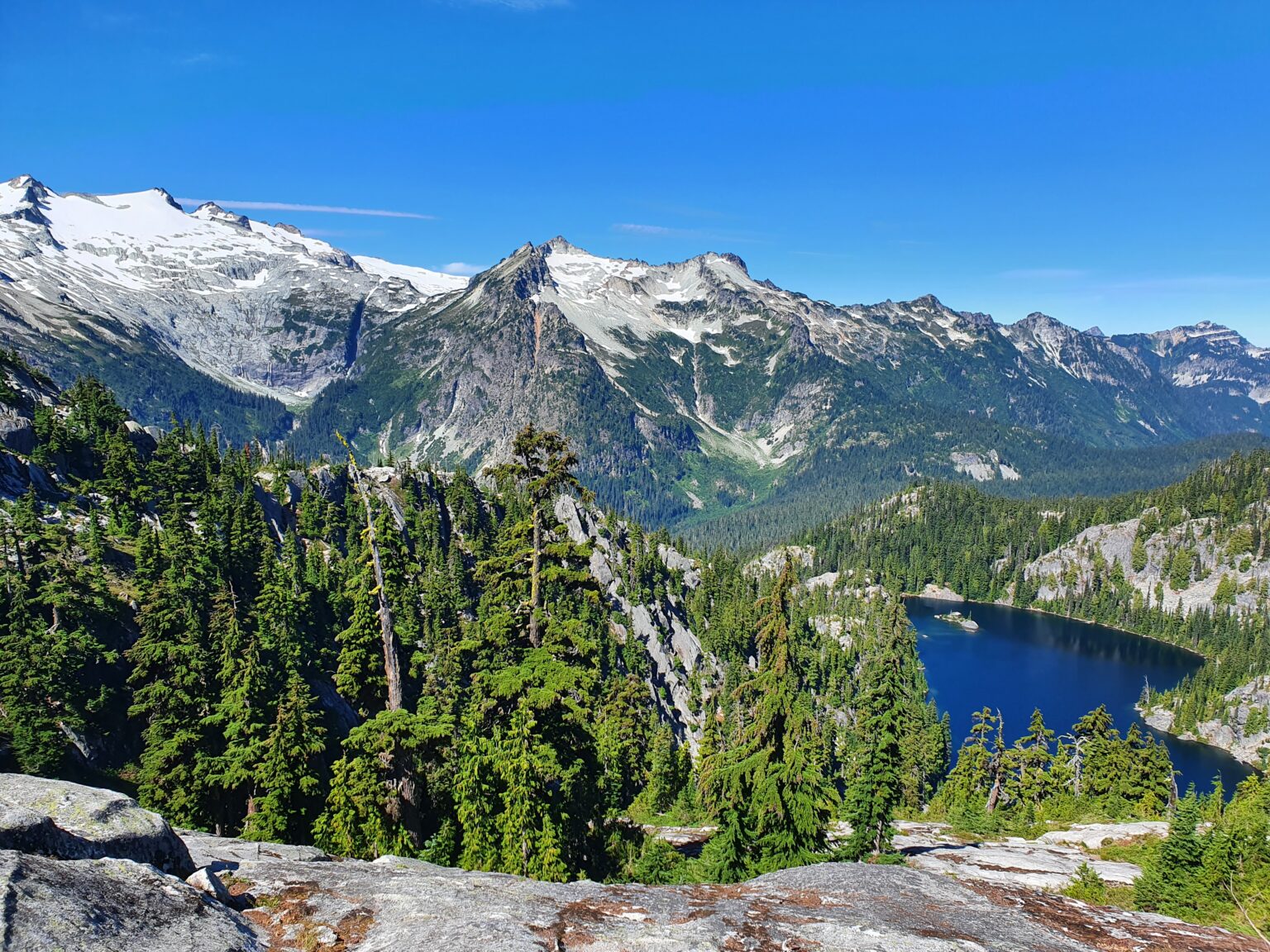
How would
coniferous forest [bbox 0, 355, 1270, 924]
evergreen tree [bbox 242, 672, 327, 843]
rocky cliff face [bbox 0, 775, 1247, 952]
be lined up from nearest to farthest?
rocky cliff face [bbox 0, 775, 1247, 952] < coniferous forest [bbox 0, 355, 1270, 924] < evergreen tree [bbox 242, 672, 327, 843]

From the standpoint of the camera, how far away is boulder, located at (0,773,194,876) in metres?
11.6

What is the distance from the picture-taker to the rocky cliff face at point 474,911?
1031 centimetres

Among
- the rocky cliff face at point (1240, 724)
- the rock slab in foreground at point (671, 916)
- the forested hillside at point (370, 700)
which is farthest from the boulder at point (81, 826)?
the rocky cliff face at point (1240, 724)

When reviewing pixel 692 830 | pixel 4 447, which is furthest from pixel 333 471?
pixel 692 830

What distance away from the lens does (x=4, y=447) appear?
74625mm

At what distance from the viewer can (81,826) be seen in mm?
12875

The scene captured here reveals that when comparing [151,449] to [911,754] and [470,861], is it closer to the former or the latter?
[470,861]

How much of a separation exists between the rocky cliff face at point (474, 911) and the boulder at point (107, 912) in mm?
28

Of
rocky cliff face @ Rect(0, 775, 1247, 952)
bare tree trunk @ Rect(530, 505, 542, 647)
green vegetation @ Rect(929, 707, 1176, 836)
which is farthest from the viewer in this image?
green vegetation @ Rect(929, 707, 1176, 836)

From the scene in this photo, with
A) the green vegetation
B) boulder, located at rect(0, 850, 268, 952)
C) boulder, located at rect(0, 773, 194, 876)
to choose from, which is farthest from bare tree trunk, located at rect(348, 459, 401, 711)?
the green vegetation

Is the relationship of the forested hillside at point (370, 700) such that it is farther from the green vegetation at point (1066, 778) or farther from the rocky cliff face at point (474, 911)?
the green vegetation at point (1066, 778)

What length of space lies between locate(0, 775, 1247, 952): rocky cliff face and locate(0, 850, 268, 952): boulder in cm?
3

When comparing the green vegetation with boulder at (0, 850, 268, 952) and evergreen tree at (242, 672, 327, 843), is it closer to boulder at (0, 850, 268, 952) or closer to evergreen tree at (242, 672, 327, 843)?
evergreen tree at (242, 672, 327, 843)

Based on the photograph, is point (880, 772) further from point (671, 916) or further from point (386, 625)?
point (386, 625)
